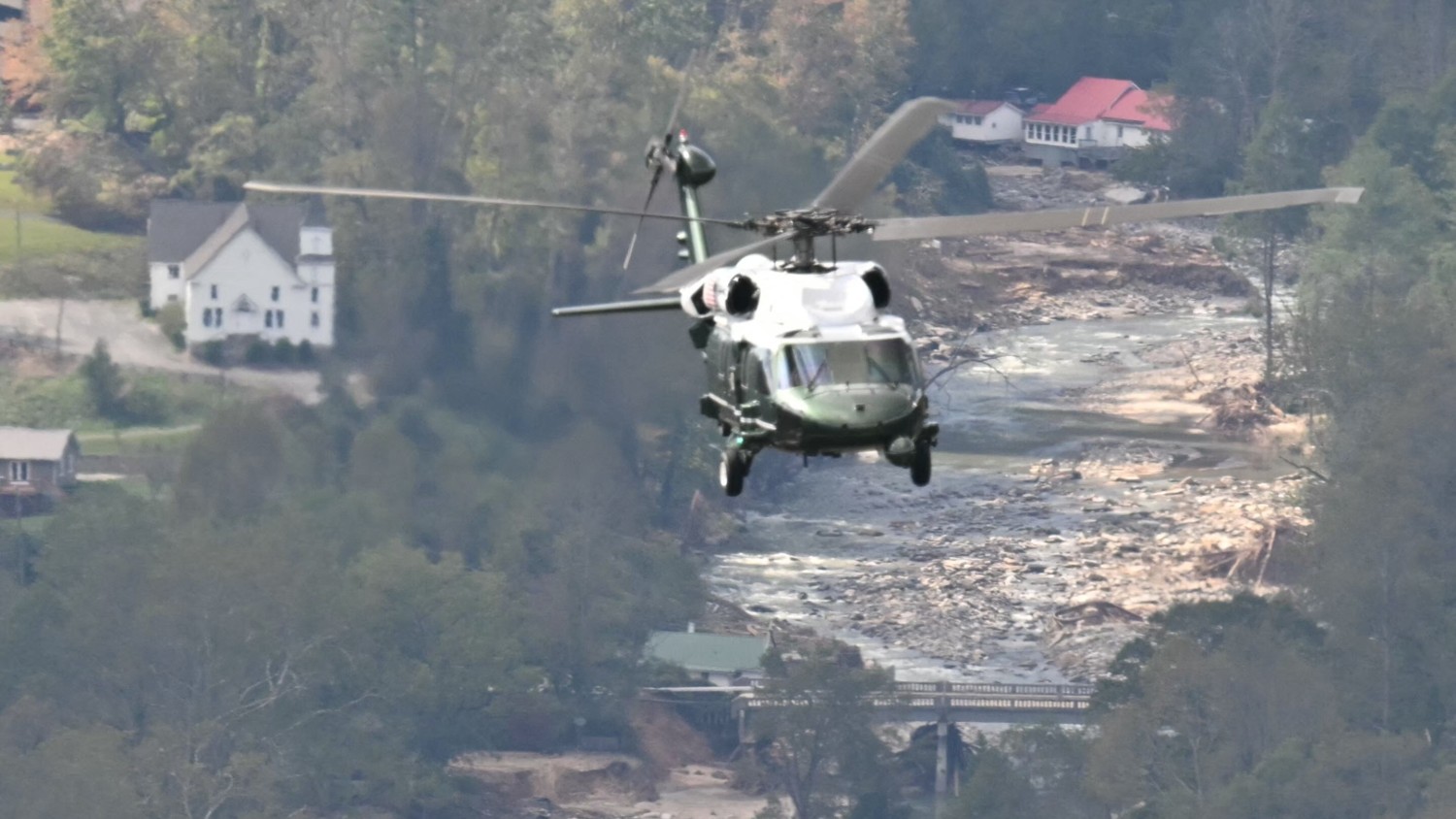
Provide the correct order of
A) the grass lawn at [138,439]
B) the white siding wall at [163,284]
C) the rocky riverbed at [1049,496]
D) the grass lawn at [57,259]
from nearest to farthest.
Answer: the rocky riverbed at [1049,496], the grass lawn at [138,439], the white siding wall at [163,284], the grass lawn at [57,259]

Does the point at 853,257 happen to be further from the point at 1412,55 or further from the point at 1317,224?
the point at 1412,55

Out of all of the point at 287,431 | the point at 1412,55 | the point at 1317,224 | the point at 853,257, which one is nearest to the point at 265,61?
the point at 287,431

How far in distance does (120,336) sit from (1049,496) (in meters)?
27.0

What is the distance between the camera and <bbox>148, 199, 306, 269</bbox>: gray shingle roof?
10569 centimetres

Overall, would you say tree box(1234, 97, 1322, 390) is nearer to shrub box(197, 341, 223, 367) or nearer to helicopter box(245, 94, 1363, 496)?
shrub box(197, 341, 223, 367)

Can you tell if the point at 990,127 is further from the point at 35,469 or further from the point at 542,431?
the point at 35,469

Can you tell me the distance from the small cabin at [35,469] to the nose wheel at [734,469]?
64.9 metres

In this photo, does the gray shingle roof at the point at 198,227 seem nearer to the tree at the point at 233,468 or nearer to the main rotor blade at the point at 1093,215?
the tree at the point at 233,468

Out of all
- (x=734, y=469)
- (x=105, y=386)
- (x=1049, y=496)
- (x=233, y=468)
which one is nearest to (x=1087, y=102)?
(x=1049, y=496)

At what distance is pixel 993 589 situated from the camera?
99.3m

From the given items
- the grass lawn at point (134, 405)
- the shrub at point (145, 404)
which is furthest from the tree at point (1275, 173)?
the shrub at point (145, 404)

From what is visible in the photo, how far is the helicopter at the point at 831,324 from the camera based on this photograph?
113ft

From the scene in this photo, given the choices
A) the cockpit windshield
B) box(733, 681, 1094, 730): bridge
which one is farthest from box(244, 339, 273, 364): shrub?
the cockpit windshield

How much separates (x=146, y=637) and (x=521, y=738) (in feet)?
32.2
